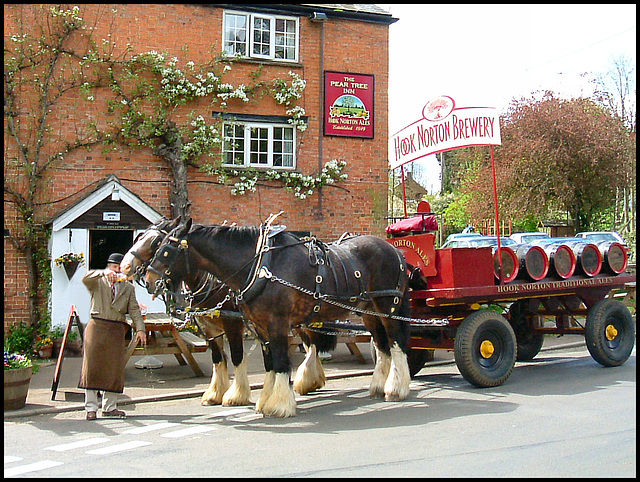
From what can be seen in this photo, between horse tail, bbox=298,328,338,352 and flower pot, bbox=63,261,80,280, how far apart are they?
5.85m

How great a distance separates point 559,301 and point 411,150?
3232mm

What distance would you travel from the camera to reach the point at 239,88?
1497 cm

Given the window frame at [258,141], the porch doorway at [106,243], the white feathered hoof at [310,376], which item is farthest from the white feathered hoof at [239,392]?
the window frame at [258,141]

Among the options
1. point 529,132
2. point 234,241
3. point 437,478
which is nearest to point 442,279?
point 234,241

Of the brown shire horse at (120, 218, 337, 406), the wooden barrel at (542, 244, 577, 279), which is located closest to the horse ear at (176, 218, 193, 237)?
the brown shire horse at (120, 218, 337, 406)

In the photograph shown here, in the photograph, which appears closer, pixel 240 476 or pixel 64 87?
pixel 240 476

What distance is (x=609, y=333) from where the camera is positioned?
10.3 m

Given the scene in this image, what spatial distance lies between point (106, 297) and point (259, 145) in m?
8.11

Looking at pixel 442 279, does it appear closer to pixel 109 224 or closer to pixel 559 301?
pixel 559 301

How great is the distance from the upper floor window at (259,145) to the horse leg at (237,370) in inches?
280

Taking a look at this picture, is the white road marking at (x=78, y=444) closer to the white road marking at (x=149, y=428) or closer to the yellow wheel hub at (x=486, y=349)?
the white road marking at (x=149, y=428)

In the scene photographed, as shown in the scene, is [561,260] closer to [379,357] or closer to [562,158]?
[379,357]

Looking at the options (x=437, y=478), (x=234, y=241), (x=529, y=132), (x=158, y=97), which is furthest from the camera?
(x=529, y=132)

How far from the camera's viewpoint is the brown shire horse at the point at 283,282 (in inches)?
299
